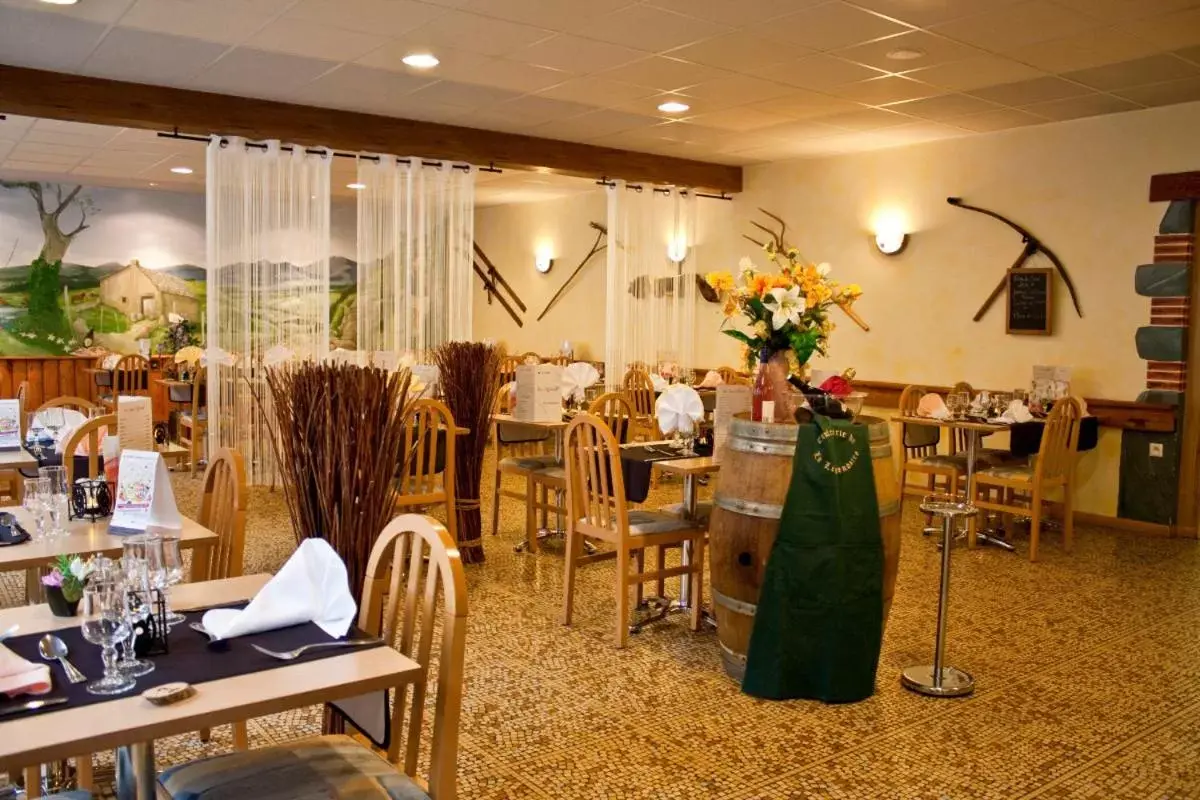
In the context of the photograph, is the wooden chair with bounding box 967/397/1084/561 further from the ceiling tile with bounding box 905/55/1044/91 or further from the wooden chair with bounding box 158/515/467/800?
the wooden chair with bounding box 158/515/467/800

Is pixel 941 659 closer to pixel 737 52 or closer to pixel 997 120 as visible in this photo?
pixel 737 52

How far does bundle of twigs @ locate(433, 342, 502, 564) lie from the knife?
3.72m

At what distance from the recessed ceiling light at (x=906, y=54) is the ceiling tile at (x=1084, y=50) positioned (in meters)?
0.48

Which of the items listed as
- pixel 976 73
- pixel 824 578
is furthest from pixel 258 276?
pixel 824 578

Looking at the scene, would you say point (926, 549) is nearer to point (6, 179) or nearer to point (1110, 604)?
point (1110, 604)

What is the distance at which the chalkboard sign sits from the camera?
683 cm

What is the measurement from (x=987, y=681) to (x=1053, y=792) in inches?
35.3

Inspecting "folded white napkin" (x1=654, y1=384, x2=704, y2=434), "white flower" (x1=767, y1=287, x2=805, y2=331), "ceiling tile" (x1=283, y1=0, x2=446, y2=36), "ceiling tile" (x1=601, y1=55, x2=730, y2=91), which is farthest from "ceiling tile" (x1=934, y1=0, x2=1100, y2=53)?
"ceiling tile" (x1=283, y1=0, x2=446, y2=36)

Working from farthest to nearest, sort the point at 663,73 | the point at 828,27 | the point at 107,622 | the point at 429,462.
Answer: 1. the point at 663,73
2. the point at 429,462
3. the point at 828,27
4. the point at 107,622

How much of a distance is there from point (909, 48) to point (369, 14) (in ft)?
8.90

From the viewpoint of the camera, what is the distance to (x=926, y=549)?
5840 millimetres

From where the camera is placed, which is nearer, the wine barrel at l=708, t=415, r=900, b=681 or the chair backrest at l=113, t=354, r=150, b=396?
the wine barrel at l=708, t=415, r=900, b=681

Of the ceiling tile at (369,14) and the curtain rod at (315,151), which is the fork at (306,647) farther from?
the curtain rod at (315,151)

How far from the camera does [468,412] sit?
534cm
